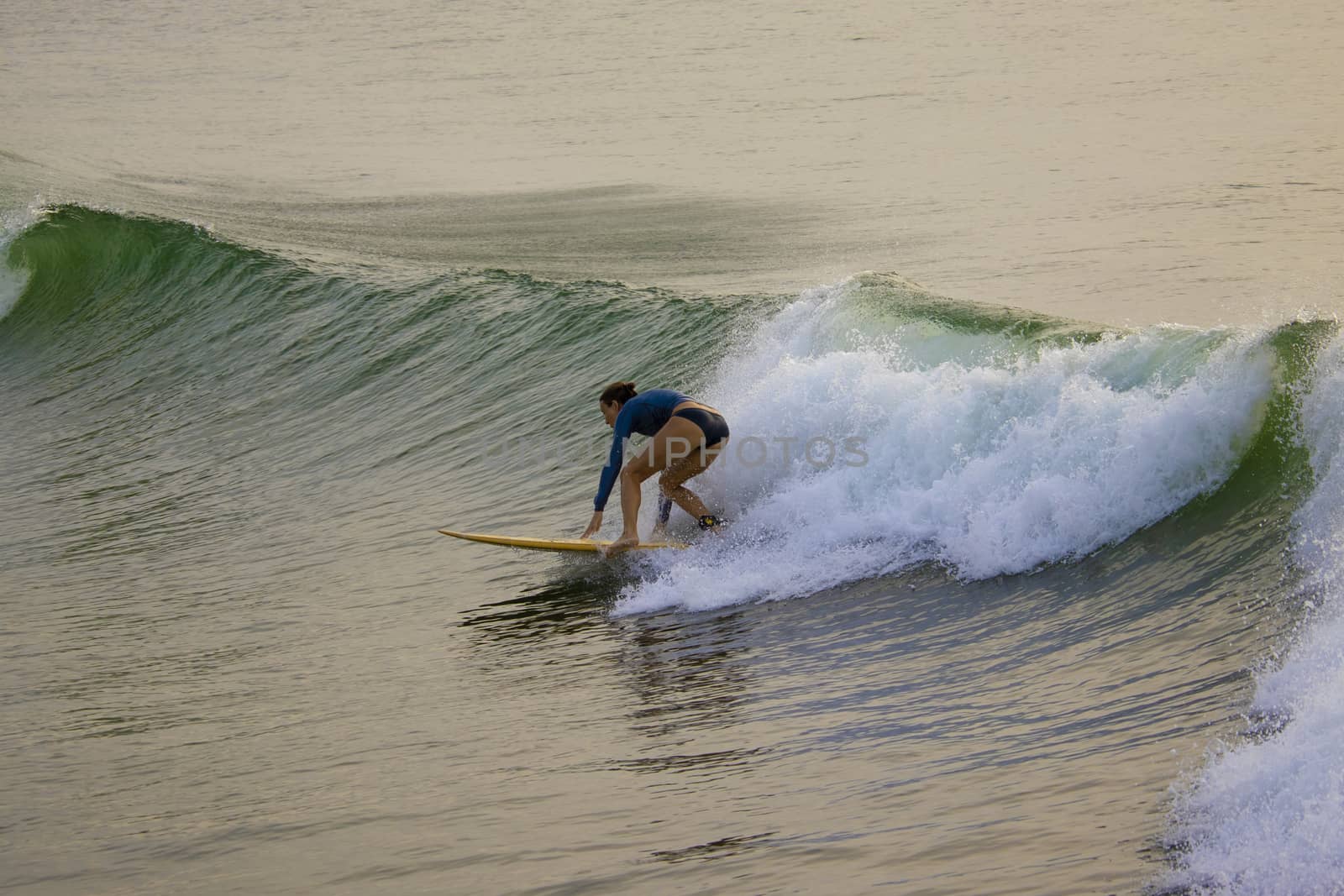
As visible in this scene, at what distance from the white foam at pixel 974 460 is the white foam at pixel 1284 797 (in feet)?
5.95

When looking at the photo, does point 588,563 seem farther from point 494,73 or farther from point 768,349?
point 494,73

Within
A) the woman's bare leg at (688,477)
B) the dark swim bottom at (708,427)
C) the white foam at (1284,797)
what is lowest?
the white foam at (1284,797)

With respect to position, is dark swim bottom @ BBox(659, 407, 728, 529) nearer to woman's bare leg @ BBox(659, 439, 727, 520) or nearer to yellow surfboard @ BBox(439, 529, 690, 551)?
woman's bare leg @ BBox(659, 439, 727, 520)

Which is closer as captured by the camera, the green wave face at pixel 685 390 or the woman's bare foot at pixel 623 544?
the green wave face at pixel 685 390

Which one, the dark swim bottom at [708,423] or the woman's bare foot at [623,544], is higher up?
the dark swim bottom at [708,423]

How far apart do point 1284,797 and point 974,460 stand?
142 inches

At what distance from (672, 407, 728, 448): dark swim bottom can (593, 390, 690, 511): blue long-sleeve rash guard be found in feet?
0.30

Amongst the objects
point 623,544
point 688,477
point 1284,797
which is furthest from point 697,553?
point 1284,797

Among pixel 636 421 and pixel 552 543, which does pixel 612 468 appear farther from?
pixel 552 543

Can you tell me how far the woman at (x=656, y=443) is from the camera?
772cm

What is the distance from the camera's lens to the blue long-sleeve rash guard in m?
7.70

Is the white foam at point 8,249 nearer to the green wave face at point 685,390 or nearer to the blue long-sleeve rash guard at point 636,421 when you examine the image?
the green wave face at point 685,390

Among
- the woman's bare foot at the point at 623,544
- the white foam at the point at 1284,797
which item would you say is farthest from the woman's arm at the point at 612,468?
the white foam at the point at 1284,797

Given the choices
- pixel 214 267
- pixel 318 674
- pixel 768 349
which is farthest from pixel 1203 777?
pixel 214 267
